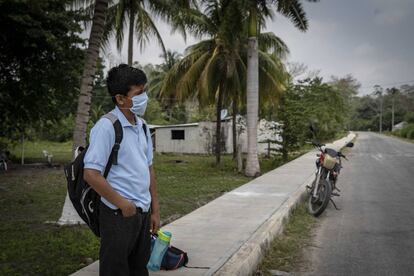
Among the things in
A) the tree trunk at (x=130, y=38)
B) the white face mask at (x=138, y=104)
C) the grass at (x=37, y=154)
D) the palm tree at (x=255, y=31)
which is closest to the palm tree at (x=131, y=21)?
the tree trunk at (x=130, y=38)

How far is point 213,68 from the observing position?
1919 centimetres

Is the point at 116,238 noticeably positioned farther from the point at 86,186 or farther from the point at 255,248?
the point at 255,248

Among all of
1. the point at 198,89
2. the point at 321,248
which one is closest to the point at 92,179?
the point at 321,248

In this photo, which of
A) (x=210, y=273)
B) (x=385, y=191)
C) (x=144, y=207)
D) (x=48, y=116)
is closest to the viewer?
(x=144, y=207)

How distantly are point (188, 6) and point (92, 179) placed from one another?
13629 millimetres

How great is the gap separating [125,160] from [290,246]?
4.29 metres

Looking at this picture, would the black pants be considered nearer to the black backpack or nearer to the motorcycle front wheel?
the black backpack

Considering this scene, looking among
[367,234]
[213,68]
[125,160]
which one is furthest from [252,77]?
[125,160]

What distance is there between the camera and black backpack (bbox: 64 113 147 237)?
3092mm

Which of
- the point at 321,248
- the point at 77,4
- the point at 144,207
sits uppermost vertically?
the point at 77,4

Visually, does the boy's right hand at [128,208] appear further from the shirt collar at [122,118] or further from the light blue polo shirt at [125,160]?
the shirt collar at [122,118]

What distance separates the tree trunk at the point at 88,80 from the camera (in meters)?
8.01

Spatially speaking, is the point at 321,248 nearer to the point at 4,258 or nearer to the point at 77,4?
the point at 4,258

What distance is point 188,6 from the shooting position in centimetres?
1586
